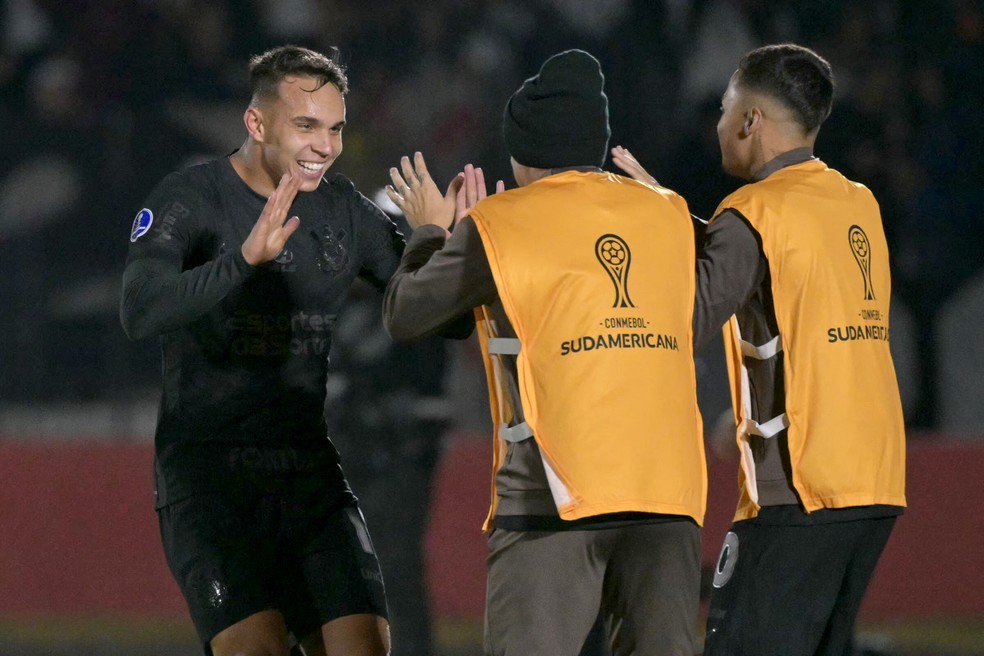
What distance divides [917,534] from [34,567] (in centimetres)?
412

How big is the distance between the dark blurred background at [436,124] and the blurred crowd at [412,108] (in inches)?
0.4

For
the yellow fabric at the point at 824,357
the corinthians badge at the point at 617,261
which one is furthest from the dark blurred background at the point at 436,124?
the corinthians badge at the point at 617,261

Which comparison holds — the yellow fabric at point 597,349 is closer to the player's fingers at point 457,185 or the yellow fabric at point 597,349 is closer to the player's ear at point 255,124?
the player's fingers at point 457,185

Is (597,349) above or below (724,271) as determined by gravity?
below

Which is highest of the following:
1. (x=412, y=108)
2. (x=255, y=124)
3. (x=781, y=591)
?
(x=412, y=108)

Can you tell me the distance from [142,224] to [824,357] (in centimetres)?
157

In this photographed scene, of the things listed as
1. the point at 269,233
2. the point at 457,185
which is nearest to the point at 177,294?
the point at 269,233

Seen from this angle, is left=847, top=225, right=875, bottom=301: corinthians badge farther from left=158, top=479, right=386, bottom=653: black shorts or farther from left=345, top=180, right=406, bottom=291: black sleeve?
left=158, top=479, right=386, bottom=653: black shorts

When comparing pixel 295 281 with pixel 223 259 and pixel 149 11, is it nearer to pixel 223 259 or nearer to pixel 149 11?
pixel 223 259

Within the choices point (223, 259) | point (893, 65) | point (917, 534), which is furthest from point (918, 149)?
point (223, 259)

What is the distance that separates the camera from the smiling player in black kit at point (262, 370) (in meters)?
2.90

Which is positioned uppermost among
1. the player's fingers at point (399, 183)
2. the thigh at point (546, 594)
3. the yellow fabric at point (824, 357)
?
the player's fingers at point (399, 183)

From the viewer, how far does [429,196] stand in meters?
3.06

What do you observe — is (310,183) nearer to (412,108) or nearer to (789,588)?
(789,588)
